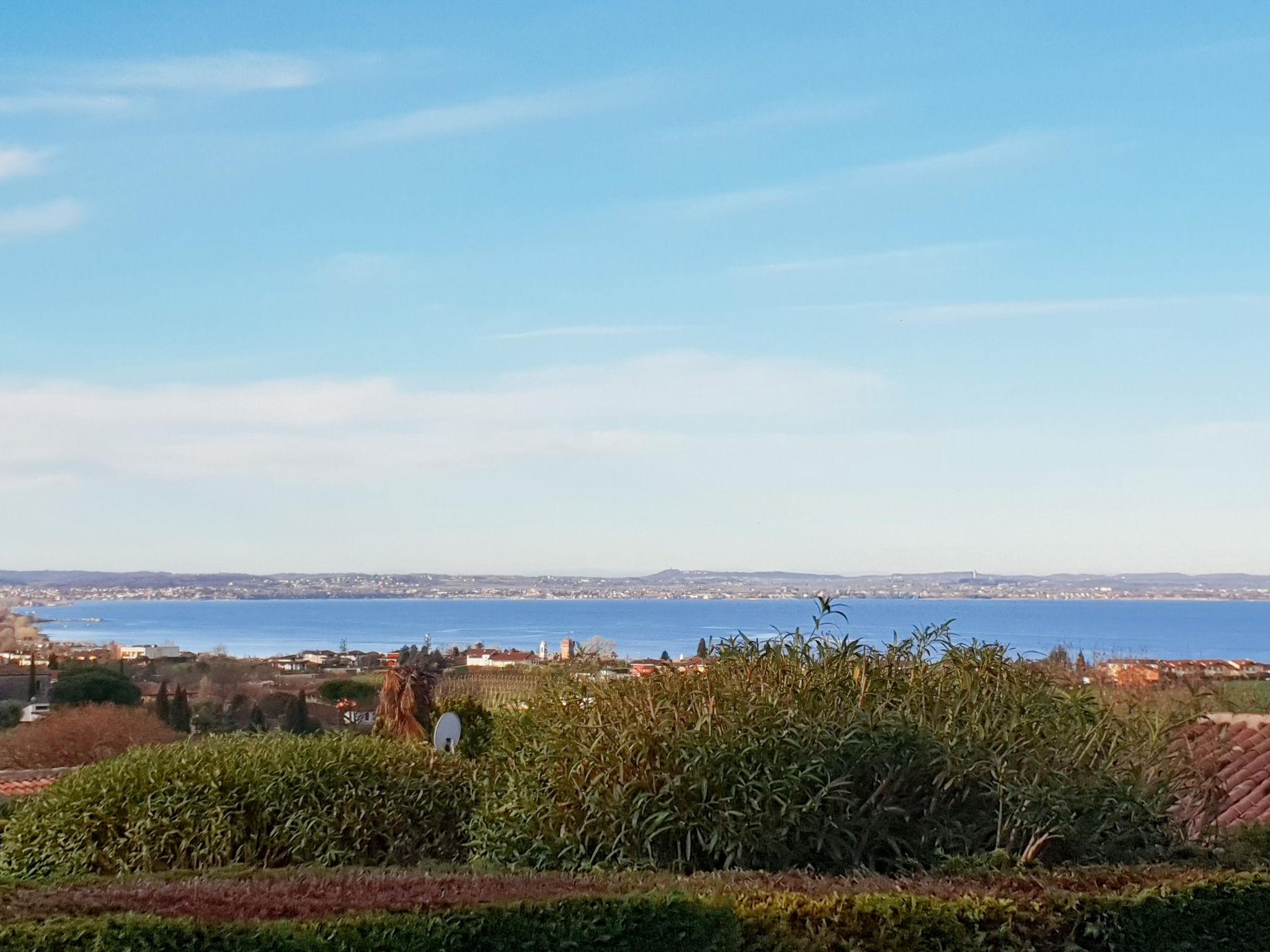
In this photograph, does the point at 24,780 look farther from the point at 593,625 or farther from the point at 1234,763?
the point at 593,625

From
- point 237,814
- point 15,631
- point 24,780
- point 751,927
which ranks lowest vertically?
point 24,780

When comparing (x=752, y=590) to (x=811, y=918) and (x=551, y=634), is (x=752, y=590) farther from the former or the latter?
(x=811, y=918)

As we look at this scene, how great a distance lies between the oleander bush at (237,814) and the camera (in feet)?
25.4

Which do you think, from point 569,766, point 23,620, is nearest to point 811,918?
point 569,766

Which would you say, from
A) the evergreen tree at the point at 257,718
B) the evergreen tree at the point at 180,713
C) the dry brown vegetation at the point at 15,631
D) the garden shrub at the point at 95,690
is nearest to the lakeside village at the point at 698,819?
the evergreen tree at the point at 180,713

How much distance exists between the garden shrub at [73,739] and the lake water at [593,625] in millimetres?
33596

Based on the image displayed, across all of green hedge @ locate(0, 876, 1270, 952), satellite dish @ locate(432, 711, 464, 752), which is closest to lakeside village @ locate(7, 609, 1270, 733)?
satellite dish @ locate(432, 711, 464, 752)

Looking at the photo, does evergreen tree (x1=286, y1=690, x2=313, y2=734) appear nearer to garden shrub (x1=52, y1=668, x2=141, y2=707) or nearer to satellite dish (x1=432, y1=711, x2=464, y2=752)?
garden shrub (x1=52, y1=668, x2=141, y2=707)

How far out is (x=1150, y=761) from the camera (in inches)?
262

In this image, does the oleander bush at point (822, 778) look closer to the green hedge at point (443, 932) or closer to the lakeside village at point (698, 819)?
the lakeside village at point (698, 819)

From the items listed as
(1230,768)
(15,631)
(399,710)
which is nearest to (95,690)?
(15,631)

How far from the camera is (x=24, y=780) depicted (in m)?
14.8

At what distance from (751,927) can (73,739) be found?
1294 centimetres

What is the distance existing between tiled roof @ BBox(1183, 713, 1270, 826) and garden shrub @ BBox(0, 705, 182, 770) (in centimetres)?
1118
